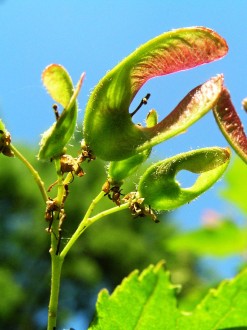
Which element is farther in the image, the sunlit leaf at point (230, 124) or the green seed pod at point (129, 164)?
the green seed pod at point (129, 164)

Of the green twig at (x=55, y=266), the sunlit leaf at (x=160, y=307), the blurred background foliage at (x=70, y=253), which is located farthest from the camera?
the blurred background foliage at (x=70, y=253)

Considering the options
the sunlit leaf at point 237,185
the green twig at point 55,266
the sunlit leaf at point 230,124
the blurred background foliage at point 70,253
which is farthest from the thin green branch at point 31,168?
the blurred background foliage at point 70,253

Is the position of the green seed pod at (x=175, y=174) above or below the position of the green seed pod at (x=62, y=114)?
below

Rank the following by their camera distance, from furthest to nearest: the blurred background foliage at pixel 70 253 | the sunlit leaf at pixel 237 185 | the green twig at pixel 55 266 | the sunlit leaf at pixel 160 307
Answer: the blurred background foliage at pixel 70 253
the sunlit leaf at pixel 237 185
the green twig at pixel 55 266
the sunlit leaf at pixel 160 307

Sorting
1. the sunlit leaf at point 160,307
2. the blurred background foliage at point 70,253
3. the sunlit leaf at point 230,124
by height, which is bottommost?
the blurred background foliage at point 70,253

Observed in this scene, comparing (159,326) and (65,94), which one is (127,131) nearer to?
(65,94)

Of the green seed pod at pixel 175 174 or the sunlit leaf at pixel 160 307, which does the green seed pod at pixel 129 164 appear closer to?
the green seed pod at pixel 175 174

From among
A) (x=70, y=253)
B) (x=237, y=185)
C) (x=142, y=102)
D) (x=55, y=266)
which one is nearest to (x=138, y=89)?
(x=142, y=102)

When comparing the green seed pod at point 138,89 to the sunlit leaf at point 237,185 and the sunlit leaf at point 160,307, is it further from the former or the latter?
the sunlit leaf at point 237,185
